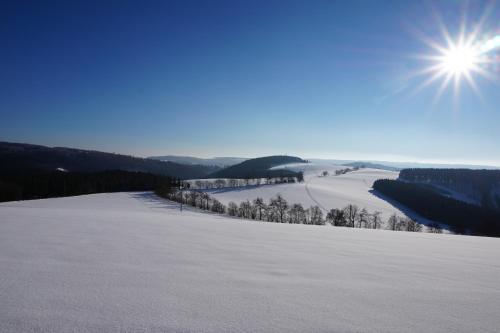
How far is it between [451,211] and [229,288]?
129 meters

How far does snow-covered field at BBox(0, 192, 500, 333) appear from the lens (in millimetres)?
2951

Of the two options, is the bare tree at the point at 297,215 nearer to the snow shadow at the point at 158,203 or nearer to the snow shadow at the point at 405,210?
the snow shadow at the point at 158,203

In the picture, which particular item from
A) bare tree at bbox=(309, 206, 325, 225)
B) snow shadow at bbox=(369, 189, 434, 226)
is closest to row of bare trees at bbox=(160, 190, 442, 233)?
bare tree at bbox=(309, 206, 325, 225)

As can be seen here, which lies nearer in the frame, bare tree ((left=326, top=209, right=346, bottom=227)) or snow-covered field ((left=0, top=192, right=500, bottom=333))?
snow-covered field ((left=0, top=192, right=500, bottom=333))

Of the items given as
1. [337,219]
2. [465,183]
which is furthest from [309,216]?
[465,183]

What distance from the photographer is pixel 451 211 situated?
339 feet

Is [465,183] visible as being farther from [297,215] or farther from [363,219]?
[297,215]

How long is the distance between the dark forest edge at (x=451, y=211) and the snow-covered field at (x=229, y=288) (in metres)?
100

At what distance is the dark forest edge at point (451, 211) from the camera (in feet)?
285

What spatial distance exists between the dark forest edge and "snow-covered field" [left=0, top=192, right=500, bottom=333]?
100264 millimetres

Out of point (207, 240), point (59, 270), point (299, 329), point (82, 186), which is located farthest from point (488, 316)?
point (82, 186)

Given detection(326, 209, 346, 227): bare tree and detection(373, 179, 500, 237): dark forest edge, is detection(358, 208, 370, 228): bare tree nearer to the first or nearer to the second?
detection(326, 209, 346, 227): bare tree

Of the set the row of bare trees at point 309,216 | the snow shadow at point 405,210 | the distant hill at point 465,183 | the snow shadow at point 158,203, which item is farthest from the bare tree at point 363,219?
the distant hill at point 465,183

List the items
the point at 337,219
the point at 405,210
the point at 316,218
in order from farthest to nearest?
1. the point at 405,210
2. the point at 316,218
3. the point at 337,219
